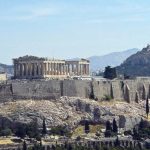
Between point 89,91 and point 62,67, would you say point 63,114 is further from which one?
point 62,67

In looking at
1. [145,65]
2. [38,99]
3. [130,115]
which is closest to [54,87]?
[38,99]

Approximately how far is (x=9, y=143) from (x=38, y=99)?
1019 centimetres

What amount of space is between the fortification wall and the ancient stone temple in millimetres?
6543

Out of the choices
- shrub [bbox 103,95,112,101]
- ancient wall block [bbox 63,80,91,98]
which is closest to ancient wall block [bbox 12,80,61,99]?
ancient wall block [bbox 63,80,91,98]

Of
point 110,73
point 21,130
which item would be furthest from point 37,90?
point 110,73

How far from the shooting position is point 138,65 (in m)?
156

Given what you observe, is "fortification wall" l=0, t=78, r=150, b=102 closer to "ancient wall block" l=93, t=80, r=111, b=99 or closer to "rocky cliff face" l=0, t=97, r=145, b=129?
"ancient wall block" l=93, t=80, r=111, b=99

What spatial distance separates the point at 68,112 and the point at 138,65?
68.0 metres

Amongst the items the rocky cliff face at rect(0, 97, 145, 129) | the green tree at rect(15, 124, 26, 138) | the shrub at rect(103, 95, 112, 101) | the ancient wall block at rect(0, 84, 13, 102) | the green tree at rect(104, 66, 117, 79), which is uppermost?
the green tree at rect(104, 66, 117, 79)

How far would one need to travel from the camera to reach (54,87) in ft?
298

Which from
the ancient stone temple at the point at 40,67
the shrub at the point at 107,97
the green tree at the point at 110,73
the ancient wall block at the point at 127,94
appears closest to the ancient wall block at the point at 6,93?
the ancient stone temple at the point at 40,67

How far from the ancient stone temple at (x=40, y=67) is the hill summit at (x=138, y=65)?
4400 cm

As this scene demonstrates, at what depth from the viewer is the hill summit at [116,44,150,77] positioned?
149550mm

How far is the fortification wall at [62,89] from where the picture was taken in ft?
297
